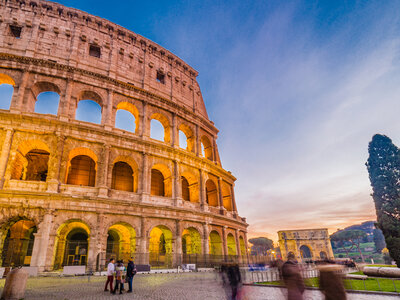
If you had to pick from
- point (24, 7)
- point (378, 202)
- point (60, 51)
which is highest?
point (24, 7)

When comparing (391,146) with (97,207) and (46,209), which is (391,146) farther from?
(46,209)

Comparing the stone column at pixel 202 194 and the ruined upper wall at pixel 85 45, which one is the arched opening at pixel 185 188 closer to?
the stone column at pixel 202 194

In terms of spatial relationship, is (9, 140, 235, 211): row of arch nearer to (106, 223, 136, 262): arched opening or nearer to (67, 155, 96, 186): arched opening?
(67, 155, 96, 186): arched opening

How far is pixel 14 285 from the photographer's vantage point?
7145mm

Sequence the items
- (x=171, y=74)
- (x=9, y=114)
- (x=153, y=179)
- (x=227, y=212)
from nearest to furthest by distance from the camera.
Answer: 1. (x=9, y=114)
2. (x=153, y=179)
3. (x=227, y=212)
4. (x=171, y=74)

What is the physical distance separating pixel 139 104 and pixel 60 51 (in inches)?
308

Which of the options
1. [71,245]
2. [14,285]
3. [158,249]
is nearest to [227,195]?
[158,249]

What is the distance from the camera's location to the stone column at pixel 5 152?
15.8 metres

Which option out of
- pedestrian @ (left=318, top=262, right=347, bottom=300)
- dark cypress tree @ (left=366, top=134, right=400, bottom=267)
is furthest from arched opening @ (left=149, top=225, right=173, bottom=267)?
pedestrian @ (left=318, top=262, right=347, bottom=300)

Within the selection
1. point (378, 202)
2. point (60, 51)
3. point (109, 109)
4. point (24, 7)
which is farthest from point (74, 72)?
point (378, 202)

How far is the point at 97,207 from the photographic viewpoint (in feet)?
56.1

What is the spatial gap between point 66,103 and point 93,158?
4739 millimetres

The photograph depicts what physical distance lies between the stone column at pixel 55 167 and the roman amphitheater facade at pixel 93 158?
0.23 feet

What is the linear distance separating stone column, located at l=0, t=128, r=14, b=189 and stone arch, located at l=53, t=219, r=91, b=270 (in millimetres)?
4980
